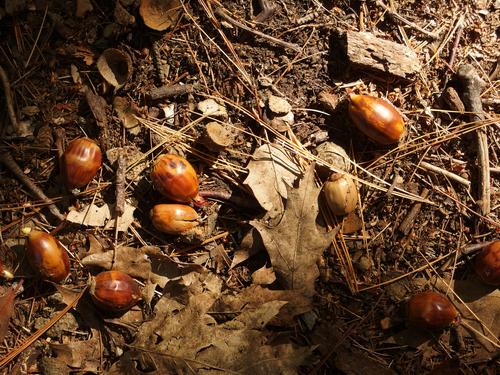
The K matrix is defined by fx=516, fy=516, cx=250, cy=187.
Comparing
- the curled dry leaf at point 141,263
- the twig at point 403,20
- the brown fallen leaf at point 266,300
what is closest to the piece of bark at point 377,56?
the twig at point 403,20

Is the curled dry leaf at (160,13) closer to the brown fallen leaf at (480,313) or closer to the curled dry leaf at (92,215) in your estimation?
the curled dry leaf at (92,215)

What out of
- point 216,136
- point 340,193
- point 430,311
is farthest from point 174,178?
point 430,311

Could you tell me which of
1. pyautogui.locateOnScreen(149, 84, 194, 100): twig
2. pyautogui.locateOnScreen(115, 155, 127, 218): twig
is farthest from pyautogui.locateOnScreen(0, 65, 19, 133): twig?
pyautogui.locateOnScreen(149, 84, 194, 100): twig

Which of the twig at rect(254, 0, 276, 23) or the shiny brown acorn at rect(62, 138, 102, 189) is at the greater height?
the twig at rect(254, 0, 276, 23)

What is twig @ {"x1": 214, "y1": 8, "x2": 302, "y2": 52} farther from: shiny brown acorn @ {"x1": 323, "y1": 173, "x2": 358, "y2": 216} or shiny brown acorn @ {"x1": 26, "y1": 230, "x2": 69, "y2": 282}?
shiny brown acorn @ {"x1": 26, "y1": 230, "x2": 69, "y2": 282}

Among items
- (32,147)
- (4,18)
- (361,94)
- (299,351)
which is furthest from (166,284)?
(4,18)

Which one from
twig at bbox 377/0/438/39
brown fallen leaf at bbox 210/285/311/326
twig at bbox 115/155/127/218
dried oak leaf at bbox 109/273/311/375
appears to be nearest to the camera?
dried oak leaf at bbox 109/273/311/375

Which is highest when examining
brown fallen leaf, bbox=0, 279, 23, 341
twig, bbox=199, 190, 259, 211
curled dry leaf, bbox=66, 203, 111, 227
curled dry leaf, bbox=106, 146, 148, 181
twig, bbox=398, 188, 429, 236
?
curled dry leaf, bbox=106, 146, 148, 181

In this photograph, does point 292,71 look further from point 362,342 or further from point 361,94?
point 362,342
